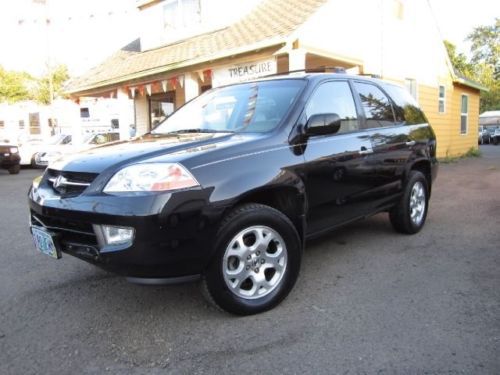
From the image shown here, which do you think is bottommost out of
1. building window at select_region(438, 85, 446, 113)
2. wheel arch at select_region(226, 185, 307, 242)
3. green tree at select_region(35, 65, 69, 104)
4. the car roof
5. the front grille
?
wheel arch at select_region(226, 185, 307, 242)

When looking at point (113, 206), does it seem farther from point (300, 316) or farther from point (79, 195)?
point (300, 316)

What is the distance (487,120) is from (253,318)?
150 feet

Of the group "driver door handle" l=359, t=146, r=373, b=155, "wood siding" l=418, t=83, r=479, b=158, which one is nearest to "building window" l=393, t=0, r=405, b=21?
"wood siding" l=418, t=83, r=479, b=158

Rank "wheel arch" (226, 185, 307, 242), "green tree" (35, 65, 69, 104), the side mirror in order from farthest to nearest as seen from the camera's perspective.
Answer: "green tree" (35, 65, 69, 104), the side mirror, "wheel arch" (226, 185, 307, 242)

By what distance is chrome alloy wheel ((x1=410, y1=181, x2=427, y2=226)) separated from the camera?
5.21 metres

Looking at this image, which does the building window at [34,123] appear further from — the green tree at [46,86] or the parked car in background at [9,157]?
the parked car in background at [9,157]

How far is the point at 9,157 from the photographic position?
14188 mm

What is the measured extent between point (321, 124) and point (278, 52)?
20.0ft

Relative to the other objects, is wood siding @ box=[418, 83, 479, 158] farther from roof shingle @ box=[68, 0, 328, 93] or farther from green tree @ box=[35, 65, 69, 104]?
green tree @ box=[35, 65, 69, 104]

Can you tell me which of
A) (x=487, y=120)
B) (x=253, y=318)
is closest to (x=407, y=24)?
(x=253, y=318)

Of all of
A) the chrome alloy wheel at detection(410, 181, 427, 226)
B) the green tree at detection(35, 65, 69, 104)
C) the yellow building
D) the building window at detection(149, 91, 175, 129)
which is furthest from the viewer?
the green tree at detection(35, 65, 69, 104)

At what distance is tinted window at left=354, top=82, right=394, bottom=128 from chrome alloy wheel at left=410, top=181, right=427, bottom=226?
0.92 meters

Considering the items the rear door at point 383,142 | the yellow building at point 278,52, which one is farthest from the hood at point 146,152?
the yellow building at point 278,52

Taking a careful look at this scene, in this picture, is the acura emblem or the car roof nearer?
the acura emblem
